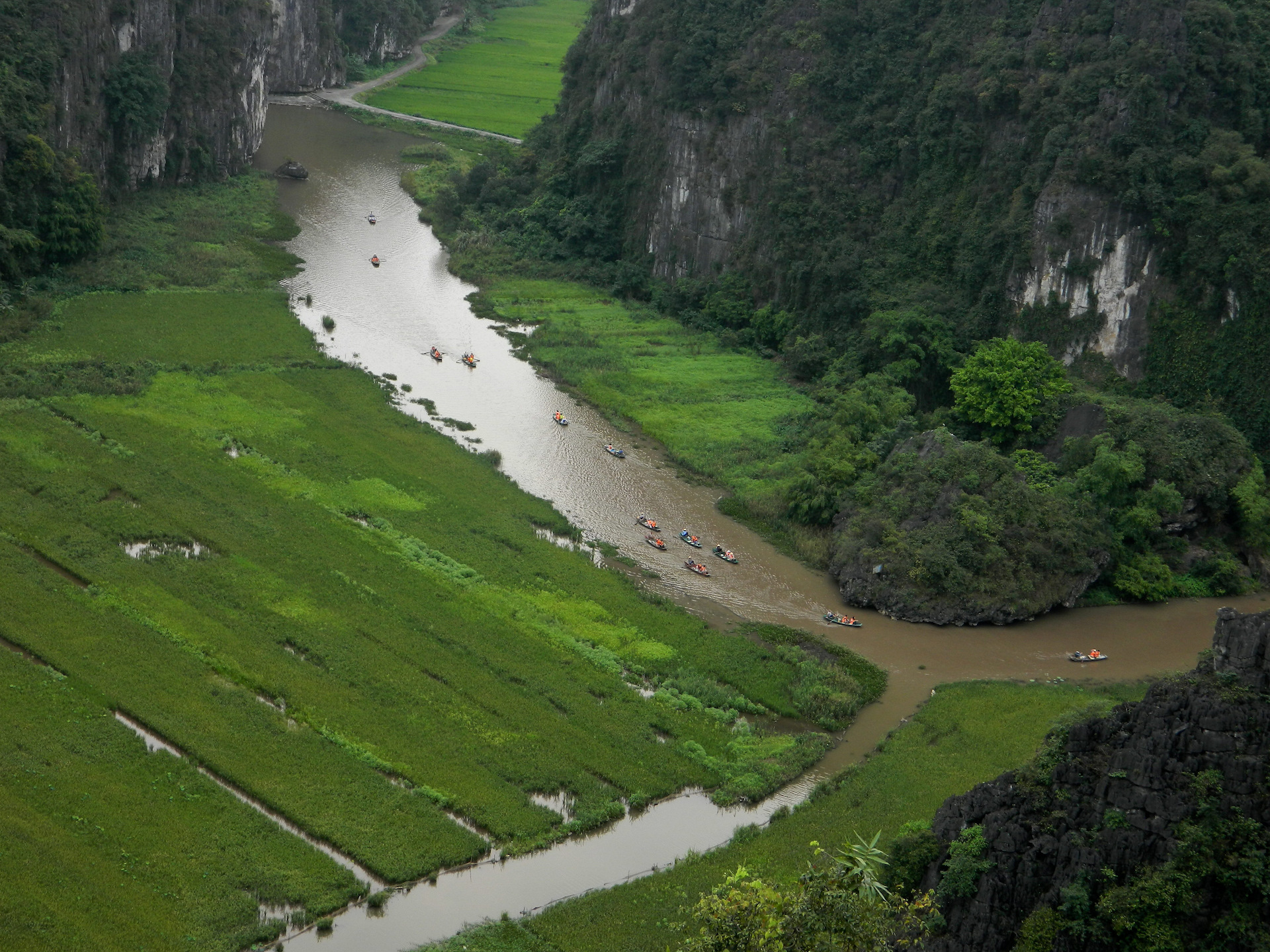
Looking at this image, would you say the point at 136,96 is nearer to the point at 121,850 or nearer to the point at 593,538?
the point at 593,538

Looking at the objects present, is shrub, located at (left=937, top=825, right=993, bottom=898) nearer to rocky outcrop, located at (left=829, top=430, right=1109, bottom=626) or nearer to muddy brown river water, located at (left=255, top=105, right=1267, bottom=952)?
muddy brown river water, located at (left=255, top=105, right=1267, bottom=952)

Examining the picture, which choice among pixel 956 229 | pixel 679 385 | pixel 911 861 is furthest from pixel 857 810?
pixel 956 229

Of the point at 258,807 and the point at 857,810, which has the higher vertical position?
the point at 857,810

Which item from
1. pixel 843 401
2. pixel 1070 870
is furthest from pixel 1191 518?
pixel 1070 870

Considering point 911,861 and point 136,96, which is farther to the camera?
point 136,96

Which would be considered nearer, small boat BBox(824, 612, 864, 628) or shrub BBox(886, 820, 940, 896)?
shrub BBox(886, 820, 940, 896)

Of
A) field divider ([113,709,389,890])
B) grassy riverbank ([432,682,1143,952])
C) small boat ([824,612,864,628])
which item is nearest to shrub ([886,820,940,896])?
grassy riverbank ([432,682,1143,952])

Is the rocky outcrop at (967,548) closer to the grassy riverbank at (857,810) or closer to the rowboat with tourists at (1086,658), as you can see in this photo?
the rowboat with tourists at (1086,658)
